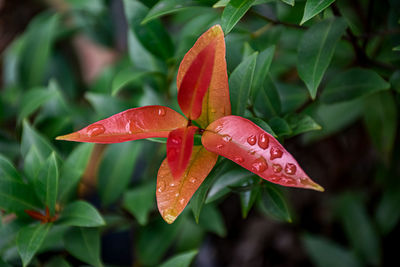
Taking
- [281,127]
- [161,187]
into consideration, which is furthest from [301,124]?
[161,187]

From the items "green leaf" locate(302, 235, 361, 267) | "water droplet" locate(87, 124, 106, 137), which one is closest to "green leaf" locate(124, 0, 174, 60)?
"water droplet" locate(87, 124, 106, 137)

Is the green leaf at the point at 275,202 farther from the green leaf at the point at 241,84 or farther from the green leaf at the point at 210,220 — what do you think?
the green leaf at the point at 210,220

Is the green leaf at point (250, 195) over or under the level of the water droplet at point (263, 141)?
under

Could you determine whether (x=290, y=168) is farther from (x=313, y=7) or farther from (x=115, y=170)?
(x=115, y=170)

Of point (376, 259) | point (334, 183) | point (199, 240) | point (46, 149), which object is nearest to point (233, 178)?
point (46, 149)

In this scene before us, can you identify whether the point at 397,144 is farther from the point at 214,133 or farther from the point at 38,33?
the point at 38,33

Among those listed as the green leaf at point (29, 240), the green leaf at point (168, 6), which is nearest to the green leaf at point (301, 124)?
the green leaf at point (168, 6)
